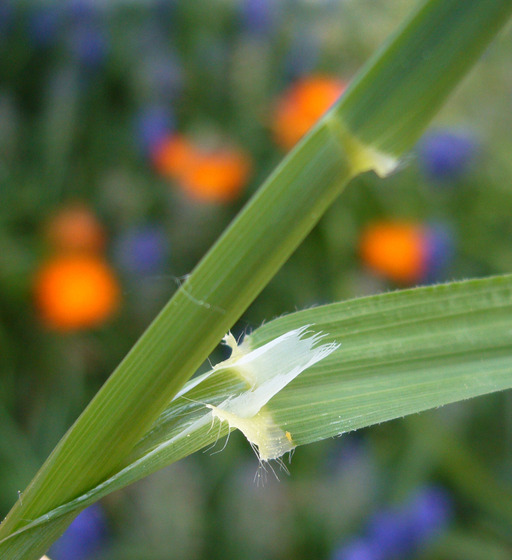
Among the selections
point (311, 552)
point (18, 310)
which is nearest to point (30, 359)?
point (18, 310)

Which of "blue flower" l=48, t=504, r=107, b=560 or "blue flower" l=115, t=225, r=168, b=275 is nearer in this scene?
"blue flower" l=48, t=504, r=107, b=560

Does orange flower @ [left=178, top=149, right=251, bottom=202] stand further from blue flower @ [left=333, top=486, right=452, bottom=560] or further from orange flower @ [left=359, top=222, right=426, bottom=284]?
A: blue flower @ [left=333, top=486, right=452, bottom=560]

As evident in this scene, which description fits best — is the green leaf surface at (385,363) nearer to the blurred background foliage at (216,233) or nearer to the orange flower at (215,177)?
the blurred background foliage at (216,233)

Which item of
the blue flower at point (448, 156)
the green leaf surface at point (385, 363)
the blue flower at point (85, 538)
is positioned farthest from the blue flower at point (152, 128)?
the green leaf surface at point (385, 363)

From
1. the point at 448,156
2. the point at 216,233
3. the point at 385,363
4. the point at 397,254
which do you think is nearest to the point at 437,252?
the point at 397,254

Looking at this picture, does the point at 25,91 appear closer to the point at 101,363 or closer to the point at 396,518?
the point at 101,363

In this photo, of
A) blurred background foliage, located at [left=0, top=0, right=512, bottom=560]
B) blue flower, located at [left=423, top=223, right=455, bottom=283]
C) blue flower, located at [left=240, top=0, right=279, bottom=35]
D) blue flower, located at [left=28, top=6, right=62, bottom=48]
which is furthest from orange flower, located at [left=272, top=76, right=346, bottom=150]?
blue flower, located at [left=28, top=6, right=62, bottom=48]

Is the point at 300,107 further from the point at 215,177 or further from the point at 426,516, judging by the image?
the point at 426,516

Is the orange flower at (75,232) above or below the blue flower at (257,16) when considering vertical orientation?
below
